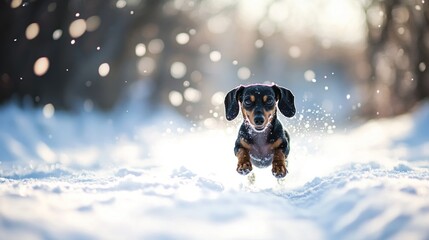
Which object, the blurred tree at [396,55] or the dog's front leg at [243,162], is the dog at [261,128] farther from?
the blurred tree at [396,55]

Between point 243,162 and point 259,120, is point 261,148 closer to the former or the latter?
point 243,162

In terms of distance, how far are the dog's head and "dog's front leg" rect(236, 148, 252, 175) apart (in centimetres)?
28

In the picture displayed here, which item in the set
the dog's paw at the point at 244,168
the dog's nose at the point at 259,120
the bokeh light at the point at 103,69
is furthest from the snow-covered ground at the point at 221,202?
the bokeh light at the point at 103,69

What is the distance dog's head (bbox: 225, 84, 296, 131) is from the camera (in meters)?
4.05

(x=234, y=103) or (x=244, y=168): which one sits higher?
(x=234, y=103)

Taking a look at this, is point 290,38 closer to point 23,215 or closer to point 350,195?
point 350,195

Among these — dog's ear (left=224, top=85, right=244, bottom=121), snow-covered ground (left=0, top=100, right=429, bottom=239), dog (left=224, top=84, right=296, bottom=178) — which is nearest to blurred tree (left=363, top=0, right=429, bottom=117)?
snow-covered ground (left=0, top=100, right=429, bottom=239)

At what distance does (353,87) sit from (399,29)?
71.2 inches

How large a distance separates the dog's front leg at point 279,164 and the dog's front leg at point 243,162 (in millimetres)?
206

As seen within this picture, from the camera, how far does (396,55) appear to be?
9.12 metres

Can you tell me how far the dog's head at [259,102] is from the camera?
4047mm

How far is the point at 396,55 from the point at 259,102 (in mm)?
5842

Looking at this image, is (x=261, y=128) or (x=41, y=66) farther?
(x=41, y=66)

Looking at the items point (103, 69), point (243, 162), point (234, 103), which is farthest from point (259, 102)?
point (103, 69)
